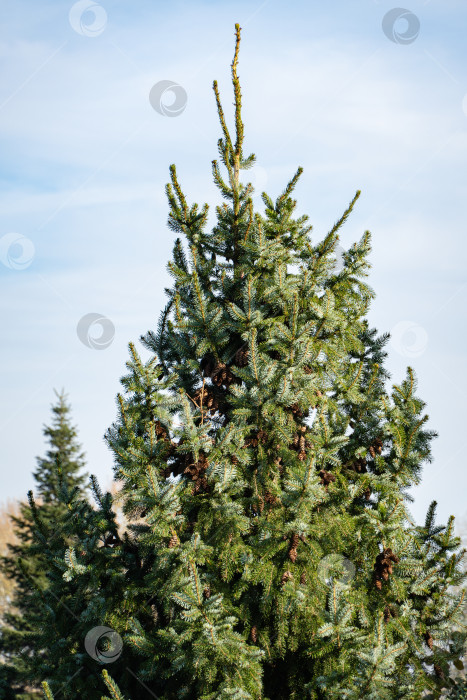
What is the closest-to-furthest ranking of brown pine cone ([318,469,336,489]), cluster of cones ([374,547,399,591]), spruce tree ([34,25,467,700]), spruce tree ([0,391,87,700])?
1. spruce tree ([34,25,467,700])
2. cluster of cones ([374,547,399,591])
3. brown pine cone ([318,469,336,489])
4. spruce tree ([0,391,87,700])

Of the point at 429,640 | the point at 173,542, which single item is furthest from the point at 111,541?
the point at 429,640

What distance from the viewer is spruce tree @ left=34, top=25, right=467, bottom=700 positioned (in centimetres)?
539

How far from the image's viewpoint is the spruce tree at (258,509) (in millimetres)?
5395

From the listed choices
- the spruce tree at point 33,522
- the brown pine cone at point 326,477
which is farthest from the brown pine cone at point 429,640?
the spruce tree at point 33,522

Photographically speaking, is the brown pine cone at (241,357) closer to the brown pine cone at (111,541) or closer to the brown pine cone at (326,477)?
the brown pine cone at (326,477)

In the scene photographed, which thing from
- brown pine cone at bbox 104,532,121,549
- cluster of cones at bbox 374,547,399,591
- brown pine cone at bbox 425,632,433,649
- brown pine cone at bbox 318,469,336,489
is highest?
brown pine cone at bbox 318,469,336,489

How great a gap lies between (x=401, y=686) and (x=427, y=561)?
1.34 m

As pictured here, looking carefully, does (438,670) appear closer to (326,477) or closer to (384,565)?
(384,565)

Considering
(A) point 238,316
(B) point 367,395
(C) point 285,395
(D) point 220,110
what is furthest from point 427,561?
(D) point 220,110

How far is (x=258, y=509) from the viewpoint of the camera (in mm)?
6035

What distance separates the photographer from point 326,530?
19.0 feet

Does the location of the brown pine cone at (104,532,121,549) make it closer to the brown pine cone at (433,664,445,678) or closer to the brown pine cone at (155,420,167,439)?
the brown pine cone at (155,420,167,439)

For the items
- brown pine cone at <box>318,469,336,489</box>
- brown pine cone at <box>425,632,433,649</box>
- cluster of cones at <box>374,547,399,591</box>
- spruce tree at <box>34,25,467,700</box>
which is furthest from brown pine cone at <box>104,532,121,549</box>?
brown pine cone at <box>425,632,433,649</box>

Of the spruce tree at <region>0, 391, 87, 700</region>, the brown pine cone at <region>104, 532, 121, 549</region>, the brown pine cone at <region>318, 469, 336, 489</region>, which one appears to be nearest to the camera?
the brown pine cone at <region>318, 469, 336, 489</region>
